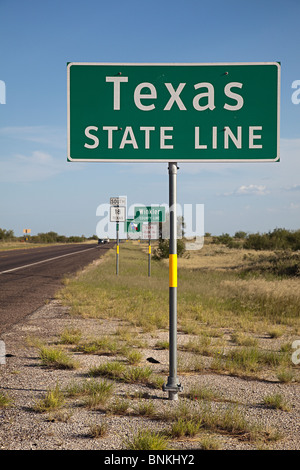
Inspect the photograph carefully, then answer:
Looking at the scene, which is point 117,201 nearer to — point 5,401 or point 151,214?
point 151,214

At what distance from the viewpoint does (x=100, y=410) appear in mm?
4387

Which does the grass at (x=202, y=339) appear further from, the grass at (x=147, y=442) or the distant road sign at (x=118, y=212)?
the distant road sign at (x=118, y=212)

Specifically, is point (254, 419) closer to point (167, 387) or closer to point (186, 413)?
point (186, 413)

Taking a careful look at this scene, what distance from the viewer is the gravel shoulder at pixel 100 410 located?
12.1 ft

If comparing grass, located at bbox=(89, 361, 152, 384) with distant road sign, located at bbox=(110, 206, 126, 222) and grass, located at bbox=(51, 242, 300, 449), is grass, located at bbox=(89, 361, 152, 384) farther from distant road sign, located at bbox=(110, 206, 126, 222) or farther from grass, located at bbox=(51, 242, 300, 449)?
distant road sign, located at bbox=(110, 206, 126, 222)

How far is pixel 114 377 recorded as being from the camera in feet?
17.8

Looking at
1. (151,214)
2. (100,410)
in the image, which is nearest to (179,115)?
(100,410)

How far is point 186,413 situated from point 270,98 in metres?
3.52

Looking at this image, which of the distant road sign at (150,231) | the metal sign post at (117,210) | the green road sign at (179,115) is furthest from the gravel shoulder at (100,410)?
the metal sign post at (117,210)

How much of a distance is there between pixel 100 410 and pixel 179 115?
131 inches

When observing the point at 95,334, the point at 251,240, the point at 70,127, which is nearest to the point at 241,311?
the point at 95,334

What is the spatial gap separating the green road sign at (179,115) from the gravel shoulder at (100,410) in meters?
2.72

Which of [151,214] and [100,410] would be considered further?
[151,214]

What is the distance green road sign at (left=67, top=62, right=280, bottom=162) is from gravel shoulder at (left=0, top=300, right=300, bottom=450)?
272cm
